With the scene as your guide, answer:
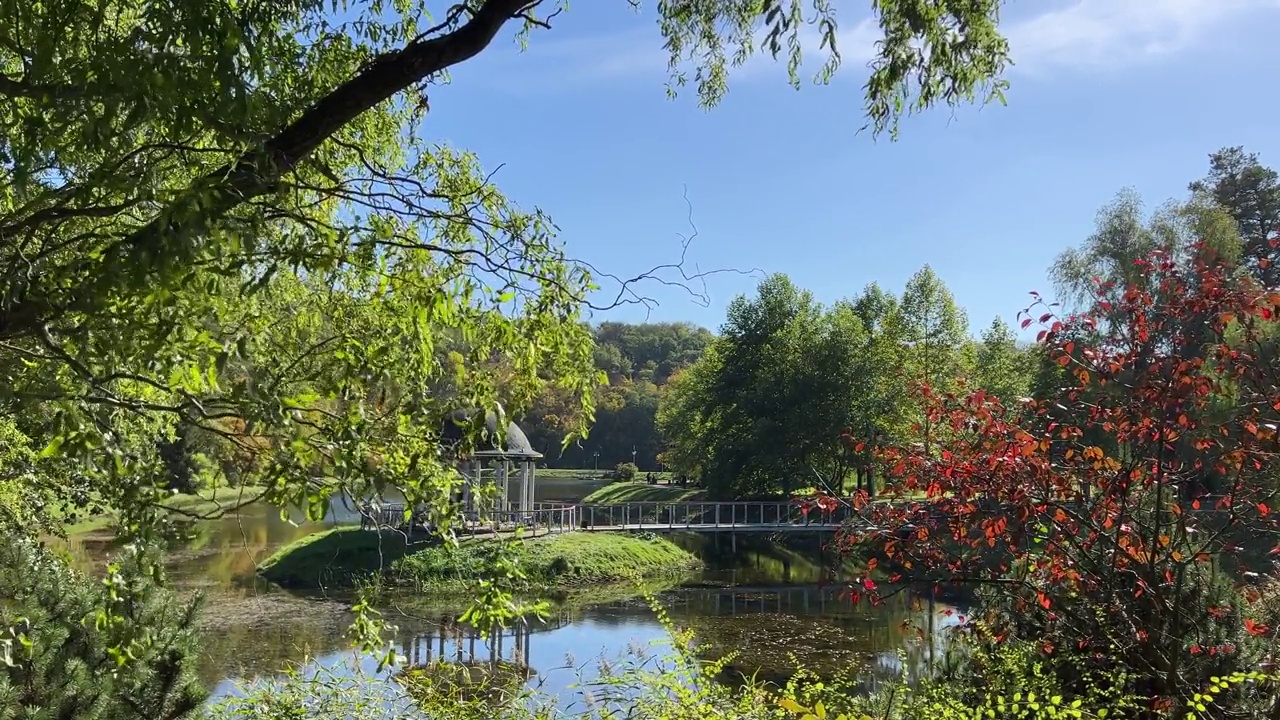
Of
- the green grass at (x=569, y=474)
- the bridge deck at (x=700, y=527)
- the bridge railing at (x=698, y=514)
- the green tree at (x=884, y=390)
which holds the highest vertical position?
the green tree at (x=884, y=390)

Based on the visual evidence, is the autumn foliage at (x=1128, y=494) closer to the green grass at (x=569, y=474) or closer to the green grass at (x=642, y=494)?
the green grass at (x=642, y=494)

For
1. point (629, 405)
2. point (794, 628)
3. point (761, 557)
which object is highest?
point (629, 405)

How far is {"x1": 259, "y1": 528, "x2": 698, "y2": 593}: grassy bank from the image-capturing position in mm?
17688

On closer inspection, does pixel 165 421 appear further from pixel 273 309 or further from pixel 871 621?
pixel 871 621

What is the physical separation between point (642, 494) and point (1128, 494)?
3982cm

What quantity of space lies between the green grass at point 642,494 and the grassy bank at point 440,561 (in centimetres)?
1705

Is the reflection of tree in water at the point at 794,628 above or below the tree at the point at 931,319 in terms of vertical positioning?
below

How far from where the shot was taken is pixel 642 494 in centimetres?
4322

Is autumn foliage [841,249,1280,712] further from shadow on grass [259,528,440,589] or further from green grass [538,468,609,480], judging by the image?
green grass [538,468,609,480]

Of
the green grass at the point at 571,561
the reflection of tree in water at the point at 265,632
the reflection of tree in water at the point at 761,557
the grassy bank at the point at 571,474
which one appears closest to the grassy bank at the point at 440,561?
the green grass at the point at 571,561

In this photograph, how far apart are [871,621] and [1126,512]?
11.9 metres

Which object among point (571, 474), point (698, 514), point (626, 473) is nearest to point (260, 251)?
point (698, 514)

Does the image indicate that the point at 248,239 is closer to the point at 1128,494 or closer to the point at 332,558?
the point at 1128,494

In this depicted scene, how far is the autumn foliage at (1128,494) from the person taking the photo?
3465mm
